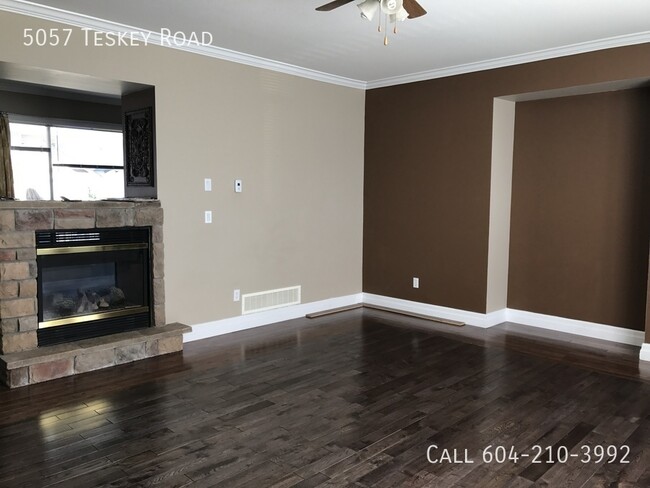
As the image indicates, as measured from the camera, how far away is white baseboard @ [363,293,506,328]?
5363 millimetres

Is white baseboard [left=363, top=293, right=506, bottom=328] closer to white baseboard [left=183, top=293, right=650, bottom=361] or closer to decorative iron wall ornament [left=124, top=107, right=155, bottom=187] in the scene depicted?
white baseboard [left=183, top=293, right=650, bottom=361]

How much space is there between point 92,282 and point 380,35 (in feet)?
10.0

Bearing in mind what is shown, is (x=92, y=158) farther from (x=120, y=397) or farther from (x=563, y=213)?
(x=563, y=213)

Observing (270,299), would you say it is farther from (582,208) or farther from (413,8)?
(413,8)

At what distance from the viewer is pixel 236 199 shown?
5062mm

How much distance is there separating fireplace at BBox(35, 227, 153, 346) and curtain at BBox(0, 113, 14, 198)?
324 centimetres

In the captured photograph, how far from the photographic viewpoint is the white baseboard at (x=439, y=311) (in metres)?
5.36

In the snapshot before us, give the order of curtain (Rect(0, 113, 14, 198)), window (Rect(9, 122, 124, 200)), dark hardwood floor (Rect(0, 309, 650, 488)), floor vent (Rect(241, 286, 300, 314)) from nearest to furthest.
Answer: dark hardwood floor (Rect(0, 309, 650, 488)) → floor vent (Rect(241, 286, 300, 314)) → curtain (Rect(0, 113, 14, 198)) → window (Rect(9, 122, 124, 200))

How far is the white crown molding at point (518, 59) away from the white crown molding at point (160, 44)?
1.70 ft

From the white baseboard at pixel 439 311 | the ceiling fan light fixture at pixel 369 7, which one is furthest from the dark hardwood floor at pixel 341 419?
the ceiling fan light fixture at pixel 369 7

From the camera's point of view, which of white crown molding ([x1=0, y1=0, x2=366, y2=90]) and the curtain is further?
the curtain

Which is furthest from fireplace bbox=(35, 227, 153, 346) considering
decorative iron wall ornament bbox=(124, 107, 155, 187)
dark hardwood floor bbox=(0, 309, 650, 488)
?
decorative iron wall ornament bbox=(124, 107, 155, 187)

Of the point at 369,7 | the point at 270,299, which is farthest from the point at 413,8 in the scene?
the point at 270,299

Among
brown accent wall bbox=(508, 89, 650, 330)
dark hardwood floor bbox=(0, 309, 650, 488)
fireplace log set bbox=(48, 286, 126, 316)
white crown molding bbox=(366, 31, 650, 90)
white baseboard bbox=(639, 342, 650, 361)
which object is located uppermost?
white crown molding bbox=(366, 31, 650, 90)
